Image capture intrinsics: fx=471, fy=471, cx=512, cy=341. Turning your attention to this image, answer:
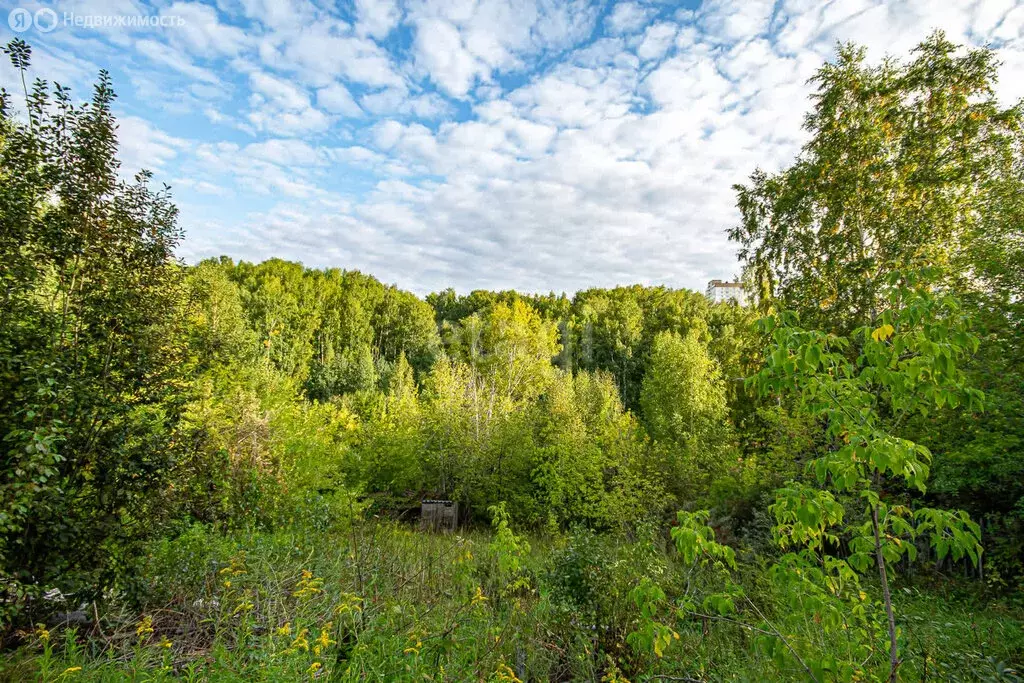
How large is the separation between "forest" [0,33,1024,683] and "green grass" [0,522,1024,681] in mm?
44

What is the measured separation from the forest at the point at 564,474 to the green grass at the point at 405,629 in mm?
44

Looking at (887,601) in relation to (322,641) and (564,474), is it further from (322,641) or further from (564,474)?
(564,474)

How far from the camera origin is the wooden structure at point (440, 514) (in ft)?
38.3

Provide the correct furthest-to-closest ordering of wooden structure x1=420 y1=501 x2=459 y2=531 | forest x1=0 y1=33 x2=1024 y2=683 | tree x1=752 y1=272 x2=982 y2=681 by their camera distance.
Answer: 1. wooden structure x1=420 y1=501 x2=459 y2=531
2. forest x1=0 y1=33 x2=1024 y2=683
3. tree x1=752 y1=272 x2=982 y2=681

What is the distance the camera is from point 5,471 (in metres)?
3.11

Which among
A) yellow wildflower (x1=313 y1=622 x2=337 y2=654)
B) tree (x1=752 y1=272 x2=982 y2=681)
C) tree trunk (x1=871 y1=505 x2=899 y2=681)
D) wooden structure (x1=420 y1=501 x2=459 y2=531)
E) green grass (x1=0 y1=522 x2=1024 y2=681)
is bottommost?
wooden structure (x1=420 y1=501 x2=459 y2=531)

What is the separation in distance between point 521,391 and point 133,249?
18.0m

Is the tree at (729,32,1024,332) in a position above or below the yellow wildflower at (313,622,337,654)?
above

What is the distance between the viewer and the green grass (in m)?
2.89

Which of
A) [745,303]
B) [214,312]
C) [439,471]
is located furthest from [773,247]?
[214,312]

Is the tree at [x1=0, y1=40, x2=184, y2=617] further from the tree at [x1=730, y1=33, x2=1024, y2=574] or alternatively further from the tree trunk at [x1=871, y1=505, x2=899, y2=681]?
the tree at [x1=730, y1=33, x2=1024, y2=574]

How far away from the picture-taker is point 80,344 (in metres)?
3.89

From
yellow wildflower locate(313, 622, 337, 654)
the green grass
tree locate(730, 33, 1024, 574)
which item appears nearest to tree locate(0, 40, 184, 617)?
the green grass

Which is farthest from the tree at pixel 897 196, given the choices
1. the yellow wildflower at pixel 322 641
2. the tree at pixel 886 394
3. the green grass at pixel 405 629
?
the yellow wildflower at pixel 322 641
